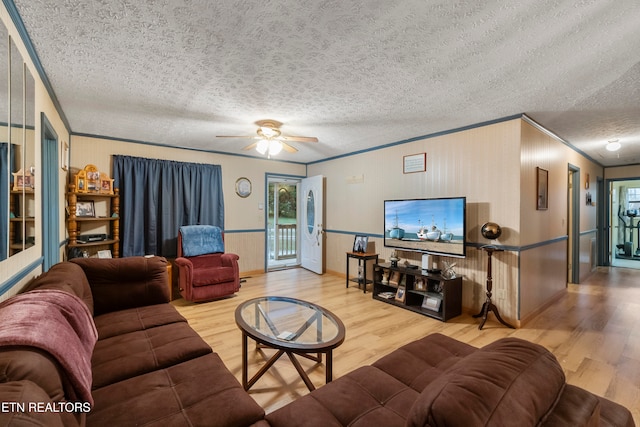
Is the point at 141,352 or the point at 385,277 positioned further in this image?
the point at 385,277

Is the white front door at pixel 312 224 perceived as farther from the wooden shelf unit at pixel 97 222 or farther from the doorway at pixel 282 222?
the wooden shelf unit at pixel 97 222

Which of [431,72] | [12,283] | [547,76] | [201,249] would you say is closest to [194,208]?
[201,249]

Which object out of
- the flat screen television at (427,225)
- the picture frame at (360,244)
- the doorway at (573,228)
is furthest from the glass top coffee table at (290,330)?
the doorway at (573,228)

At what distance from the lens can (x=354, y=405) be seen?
48.8 inches

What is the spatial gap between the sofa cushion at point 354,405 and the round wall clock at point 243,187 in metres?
4.53

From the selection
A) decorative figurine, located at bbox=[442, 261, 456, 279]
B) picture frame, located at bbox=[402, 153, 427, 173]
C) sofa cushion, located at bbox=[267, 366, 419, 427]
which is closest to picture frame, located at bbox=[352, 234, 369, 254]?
picture frame, located at bbox=[402, 153, 427, 173]

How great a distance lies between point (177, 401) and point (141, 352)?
0.57 meters

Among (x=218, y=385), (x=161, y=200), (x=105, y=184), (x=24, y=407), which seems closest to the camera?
(x=24, y=407)

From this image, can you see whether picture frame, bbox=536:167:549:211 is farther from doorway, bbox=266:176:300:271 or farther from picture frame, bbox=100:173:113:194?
picture frame, bbox=100:173:113:194

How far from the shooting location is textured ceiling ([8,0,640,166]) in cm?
160

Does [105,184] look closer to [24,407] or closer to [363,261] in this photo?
[363,261]

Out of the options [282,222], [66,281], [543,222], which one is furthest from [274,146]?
[282,222]

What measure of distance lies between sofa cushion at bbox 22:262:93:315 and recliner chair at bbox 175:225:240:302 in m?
1.68

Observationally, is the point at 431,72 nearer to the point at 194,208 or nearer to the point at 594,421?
the point at 594,421
